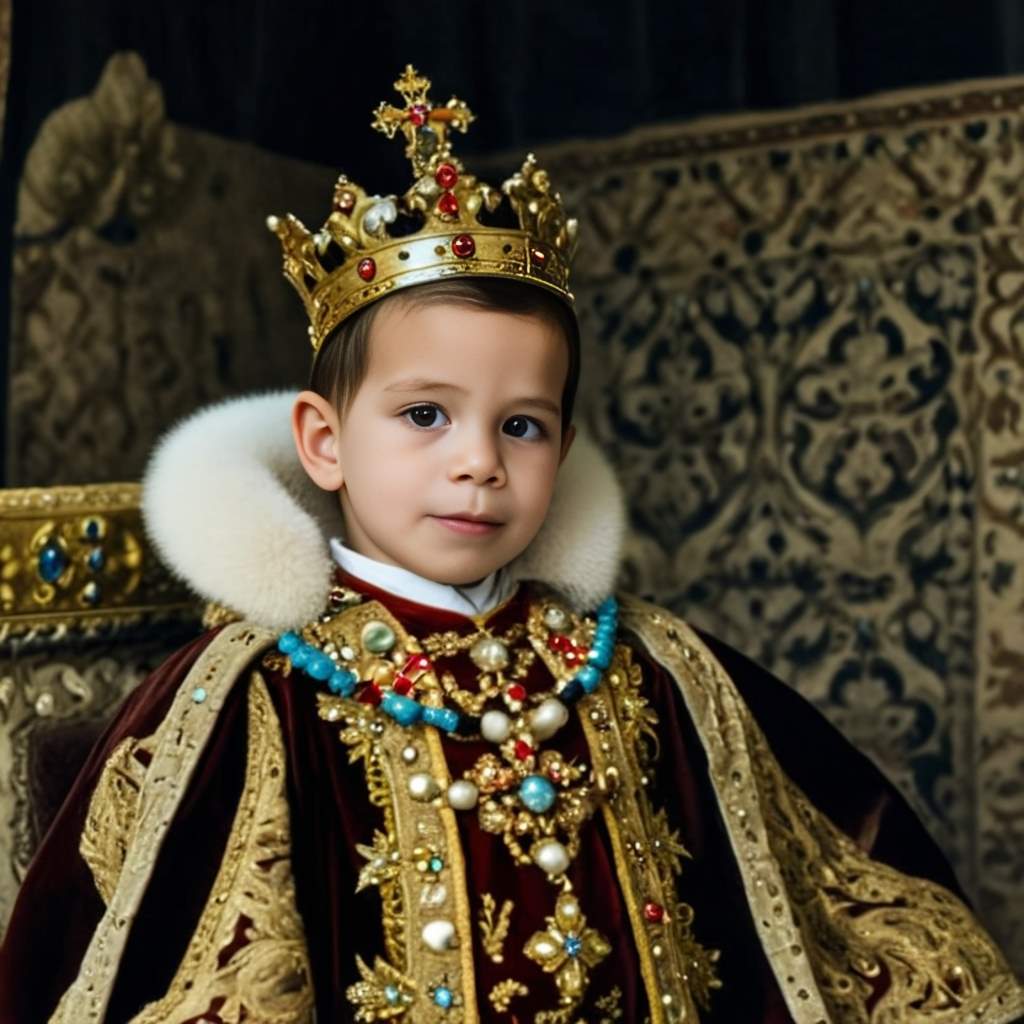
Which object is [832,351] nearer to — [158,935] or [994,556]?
[994,556]

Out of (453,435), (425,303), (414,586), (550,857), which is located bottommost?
(550,857)

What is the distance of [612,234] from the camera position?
6.70 feet

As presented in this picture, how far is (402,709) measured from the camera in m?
1.25

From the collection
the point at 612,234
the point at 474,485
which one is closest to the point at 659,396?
the point at 612,234

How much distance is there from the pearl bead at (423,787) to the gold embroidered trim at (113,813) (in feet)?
0.70

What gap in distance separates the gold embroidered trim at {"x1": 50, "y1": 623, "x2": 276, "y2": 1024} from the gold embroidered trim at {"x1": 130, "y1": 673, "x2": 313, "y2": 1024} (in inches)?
1.8

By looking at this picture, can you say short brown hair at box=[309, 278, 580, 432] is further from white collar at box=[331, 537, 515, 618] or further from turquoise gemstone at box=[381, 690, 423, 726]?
turquoise gemstone at box=[381, 690, 423, 726]

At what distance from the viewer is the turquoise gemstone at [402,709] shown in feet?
4.09

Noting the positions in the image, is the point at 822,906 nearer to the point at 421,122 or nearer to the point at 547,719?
the point at 547,719

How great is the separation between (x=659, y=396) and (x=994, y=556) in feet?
1.57

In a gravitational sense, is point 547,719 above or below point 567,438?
below

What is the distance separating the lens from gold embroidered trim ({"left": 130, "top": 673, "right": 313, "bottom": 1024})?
1.11m

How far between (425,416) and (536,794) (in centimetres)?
32

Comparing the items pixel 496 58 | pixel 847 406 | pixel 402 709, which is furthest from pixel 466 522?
pixel 496 58
